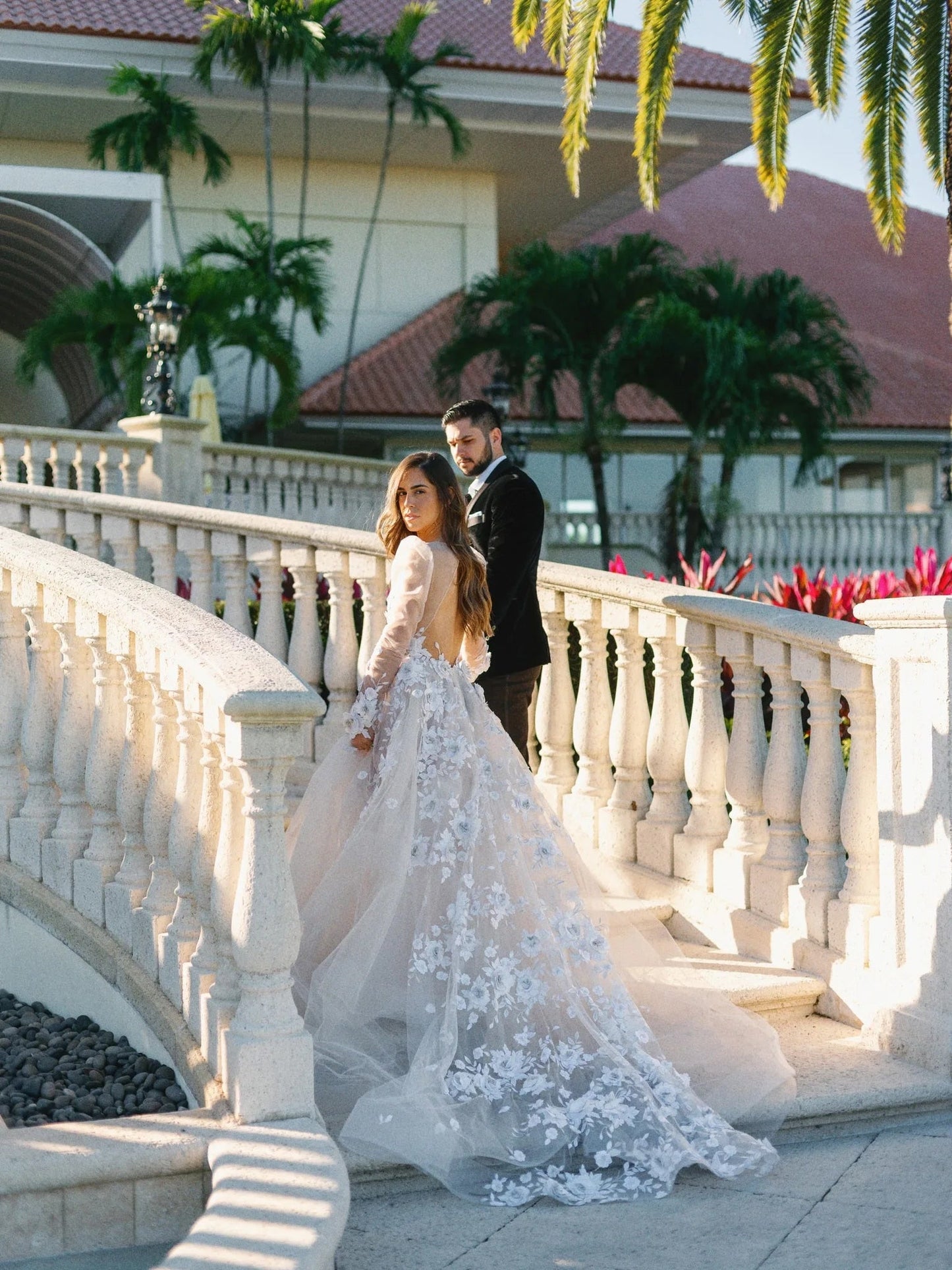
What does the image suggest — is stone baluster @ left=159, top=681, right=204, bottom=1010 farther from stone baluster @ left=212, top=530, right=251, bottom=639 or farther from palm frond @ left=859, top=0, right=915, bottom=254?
palm frond @ left=859, top=0, right=915, bottom=254

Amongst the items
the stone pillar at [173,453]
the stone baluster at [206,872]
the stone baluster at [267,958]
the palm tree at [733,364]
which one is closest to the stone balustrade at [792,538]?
the palm tree at [733,364]

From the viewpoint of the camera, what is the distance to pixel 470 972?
4.22 meters

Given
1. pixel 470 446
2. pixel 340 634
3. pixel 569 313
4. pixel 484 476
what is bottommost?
pixel 340 634

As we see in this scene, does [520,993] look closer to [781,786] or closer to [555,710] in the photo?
[781,786]

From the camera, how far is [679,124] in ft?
71.1

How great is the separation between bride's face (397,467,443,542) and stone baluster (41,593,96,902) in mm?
1074

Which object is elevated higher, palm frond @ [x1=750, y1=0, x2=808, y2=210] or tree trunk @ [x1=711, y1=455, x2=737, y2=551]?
palm frond @ [x1=750, y1=0, x2=808, y2=210]

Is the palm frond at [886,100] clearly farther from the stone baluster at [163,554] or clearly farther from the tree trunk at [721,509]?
the tree trunk at [721,509]

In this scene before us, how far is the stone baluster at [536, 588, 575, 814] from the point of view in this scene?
19.7ft

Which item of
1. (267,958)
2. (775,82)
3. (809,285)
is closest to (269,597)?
(267,958)

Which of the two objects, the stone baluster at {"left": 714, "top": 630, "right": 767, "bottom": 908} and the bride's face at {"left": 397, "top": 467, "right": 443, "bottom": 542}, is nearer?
the bride's face at {"left": 397, "top": 467, "right": 443, "bottom": 542}

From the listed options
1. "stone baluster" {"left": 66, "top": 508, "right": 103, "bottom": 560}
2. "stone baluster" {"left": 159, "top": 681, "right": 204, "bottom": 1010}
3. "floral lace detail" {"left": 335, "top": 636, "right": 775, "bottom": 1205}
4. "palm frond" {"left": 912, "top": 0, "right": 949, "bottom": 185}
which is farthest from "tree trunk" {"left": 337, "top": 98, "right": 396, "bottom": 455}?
"stone baluster" {"left": 159, "top": 681, "right": 204, "bottom": 1010}

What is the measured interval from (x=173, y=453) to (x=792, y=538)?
12131 millimetres

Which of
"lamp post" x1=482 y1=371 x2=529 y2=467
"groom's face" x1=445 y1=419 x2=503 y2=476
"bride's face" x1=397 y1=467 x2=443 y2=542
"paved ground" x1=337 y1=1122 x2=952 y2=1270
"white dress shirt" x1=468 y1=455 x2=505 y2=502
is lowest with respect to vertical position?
"paved ground" x1=337 y1=1122 x2=952 y2=1270
